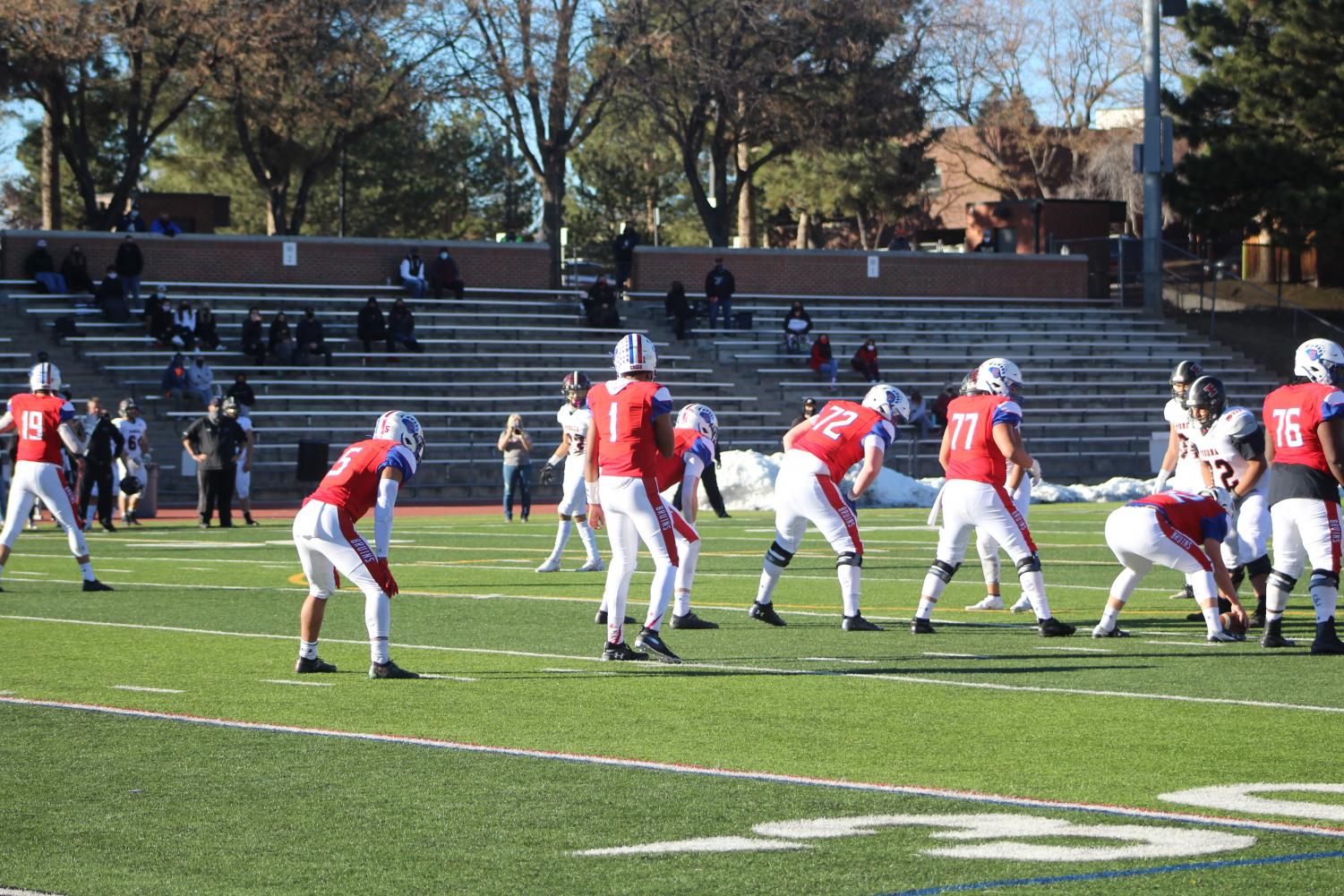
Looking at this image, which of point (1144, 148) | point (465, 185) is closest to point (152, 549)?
point (1144, 148)

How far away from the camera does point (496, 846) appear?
259 inches

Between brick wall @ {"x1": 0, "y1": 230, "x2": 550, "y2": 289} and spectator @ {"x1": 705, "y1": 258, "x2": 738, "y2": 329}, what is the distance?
4889mm

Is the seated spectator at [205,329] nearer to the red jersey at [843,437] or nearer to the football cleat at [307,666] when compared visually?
the red jersey at [843,437]

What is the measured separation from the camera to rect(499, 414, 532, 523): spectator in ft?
89.2

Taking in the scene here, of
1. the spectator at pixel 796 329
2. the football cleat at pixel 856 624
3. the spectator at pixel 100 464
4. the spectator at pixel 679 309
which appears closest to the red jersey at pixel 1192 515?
the football cleat at pixel 856 624

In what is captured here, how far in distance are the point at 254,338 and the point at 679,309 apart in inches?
382

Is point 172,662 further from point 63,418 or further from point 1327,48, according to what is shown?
point 1327,48

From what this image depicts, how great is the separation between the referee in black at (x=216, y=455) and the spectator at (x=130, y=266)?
37.6 feet

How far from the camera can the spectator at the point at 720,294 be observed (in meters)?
42.2

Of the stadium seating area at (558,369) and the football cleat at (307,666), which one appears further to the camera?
the stadium seating area at (558,369)

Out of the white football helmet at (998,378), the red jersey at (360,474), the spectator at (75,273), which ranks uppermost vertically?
the spectator at (75,273)

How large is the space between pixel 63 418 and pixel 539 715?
29.4 feet

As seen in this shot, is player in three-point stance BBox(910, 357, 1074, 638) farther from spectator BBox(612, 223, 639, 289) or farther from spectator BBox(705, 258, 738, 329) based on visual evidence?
spectator BBox(612, 223, 639, 289)

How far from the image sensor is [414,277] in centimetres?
4159
